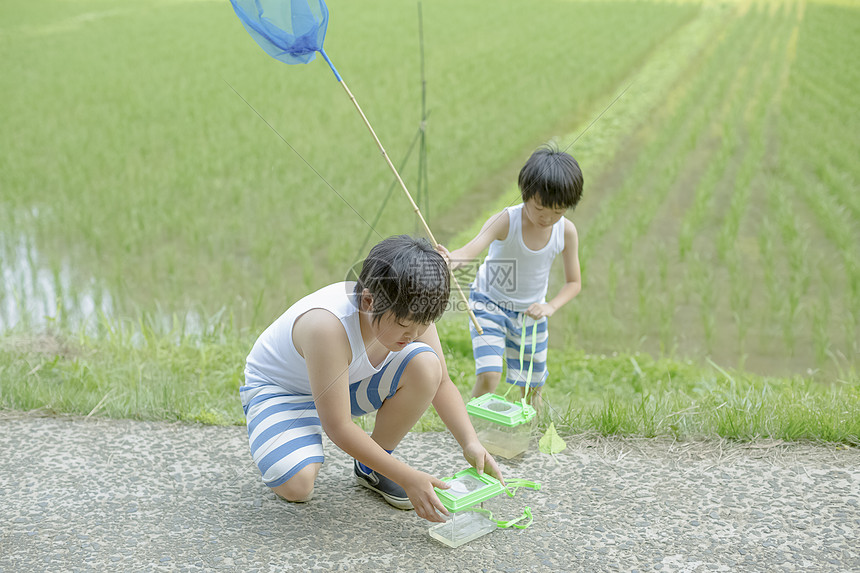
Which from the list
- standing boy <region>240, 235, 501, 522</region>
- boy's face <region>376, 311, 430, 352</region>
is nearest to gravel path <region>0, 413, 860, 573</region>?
standing boy <region>240, 235, 501, 522</region>

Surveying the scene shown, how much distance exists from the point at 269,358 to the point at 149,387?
875 mm

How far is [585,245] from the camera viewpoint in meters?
4.69

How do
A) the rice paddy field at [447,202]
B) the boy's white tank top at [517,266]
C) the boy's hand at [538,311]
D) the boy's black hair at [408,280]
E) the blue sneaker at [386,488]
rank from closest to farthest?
the boy's black hair at [408,280] < the blue sneaker at [386,488] < the boy's hand at [538,311] < the boy's white tank top at [517,266] < the rice paddy field at [447,202]

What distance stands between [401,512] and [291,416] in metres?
0.35

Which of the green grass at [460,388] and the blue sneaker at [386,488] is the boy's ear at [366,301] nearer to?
the blue sneaker at [386,488]

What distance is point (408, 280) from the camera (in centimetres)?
158

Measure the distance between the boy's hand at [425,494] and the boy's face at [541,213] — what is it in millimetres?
918

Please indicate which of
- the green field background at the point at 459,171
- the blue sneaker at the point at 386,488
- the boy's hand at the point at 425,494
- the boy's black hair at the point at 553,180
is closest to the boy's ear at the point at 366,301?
the boy's hand at the point at 425,494

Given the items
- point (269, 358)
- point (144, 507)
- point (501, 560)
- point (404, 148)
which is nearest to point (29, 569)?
point (144, 507)

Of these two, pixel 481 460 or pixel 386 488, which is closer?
pixel 481 460

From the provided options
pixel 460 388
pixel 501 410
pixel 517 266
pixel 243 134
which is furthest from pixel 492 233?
pixel 243 134

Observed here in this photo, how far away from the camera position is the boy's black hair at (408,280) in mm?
1589

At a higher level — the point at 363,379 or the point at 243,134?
the point at 243,134

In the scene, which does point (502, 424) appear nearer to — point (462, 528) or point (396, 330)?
point (462, 528)
